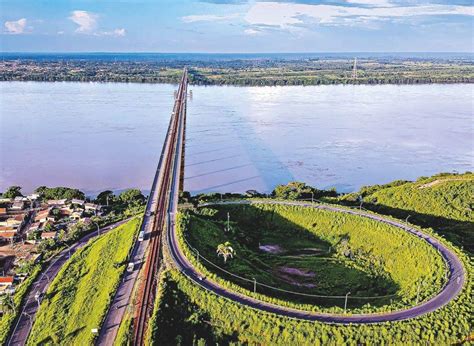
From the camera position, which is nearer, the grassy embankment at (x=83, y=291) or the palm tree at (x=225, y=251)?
the grassy embankment at (x=83, y=291)

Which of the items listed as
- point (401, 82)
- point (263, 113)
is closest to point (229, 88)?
point (263, 113)

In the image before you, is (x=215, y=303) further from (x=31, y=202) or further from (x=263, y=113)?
(x=263, y=113)

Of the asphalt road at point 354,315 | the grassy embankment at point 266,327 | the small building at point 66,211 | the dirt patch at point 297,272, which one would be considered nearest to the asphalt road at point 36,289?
the small building at point 66,211

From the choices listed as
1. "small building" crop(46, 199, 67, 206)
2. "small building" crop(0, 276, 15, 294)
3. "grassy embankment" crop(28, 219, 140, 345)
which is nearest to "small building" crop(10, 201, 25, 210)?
"small building" crop(46, 199, 67, 206)

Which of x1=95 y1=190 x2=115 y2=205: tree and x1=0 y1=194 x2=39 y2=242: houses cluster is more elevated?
x1=95 y1=190 x2=115 y2=205: tree

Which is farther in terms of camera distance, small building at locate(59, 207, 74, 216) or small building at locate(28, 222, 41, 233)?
small building at locate(59, 207, 74, 216)

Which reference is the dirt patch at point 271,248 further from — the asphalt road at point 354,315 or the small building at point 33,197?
the small building at point 33,197

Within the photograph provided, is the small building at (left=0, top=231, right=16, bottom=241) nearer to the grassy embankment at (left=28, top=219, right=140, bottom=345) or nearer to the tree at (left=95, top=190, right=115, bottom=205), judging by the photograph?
the tree at (left=95, top=190, right=115, bottom=205)
